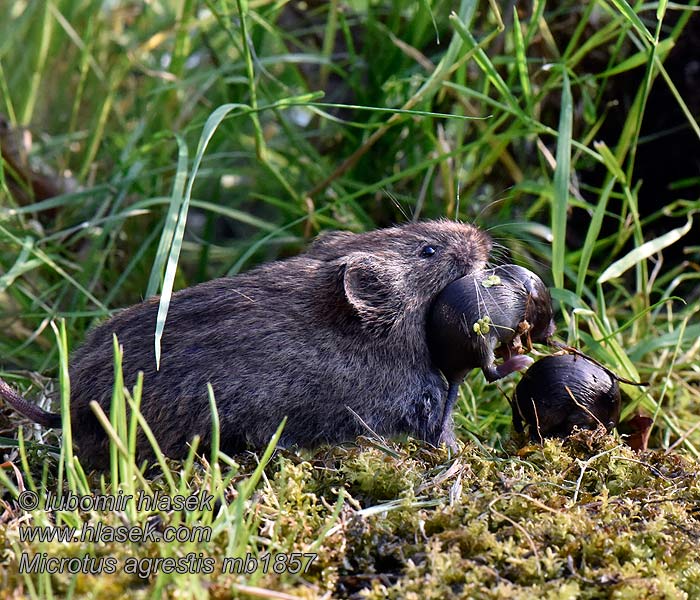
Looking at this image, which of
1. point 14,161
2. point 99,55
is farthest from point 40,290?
point 99,55

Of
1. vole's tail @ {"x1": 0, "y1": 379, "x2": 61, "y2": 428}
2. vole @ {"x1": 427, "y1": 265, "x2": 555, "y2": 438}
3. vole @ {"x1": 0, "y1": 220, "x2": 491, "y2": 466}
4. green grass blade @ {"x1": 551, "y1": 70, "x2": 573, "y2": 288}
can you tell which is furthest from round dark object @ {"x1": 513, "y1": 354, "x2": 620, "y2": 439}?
vole's tail @ {"x1": 0, "y1": 379, "x2": 61, "y2": 428}

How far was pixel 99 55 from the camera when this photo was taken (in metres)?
6.08

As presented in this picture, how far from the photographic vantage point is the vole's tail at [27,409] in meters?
3.14

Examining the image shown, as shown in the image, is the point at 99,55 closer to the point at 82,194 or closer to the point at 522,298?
the point at 82,194

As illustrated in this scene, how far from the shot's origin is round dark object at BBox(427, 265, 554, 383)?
337 cm

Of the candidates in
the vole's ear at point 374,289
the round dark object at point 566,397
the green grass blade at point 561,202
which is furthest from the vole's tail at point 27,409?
the green grass blade at point 561,202

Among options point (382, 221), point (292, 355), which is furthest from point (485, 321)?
point (382, 221)

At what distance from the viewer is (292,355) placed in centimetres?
327

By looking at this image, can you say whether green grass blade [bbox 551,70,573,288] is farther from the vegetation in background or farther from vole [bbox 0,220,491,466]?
vole [bbox 0,220,491,466]

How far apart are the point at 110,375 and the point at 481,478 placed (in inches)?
54.4

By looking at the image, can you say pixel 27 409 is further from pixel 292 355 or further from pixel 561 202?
pixel 561 202

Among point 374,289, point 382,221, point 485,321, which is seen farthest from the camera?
point 382,221

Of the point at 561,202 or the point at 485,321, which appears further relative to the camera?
the point at 561,202

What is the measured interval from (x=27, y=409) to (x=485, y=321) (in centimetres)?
172
